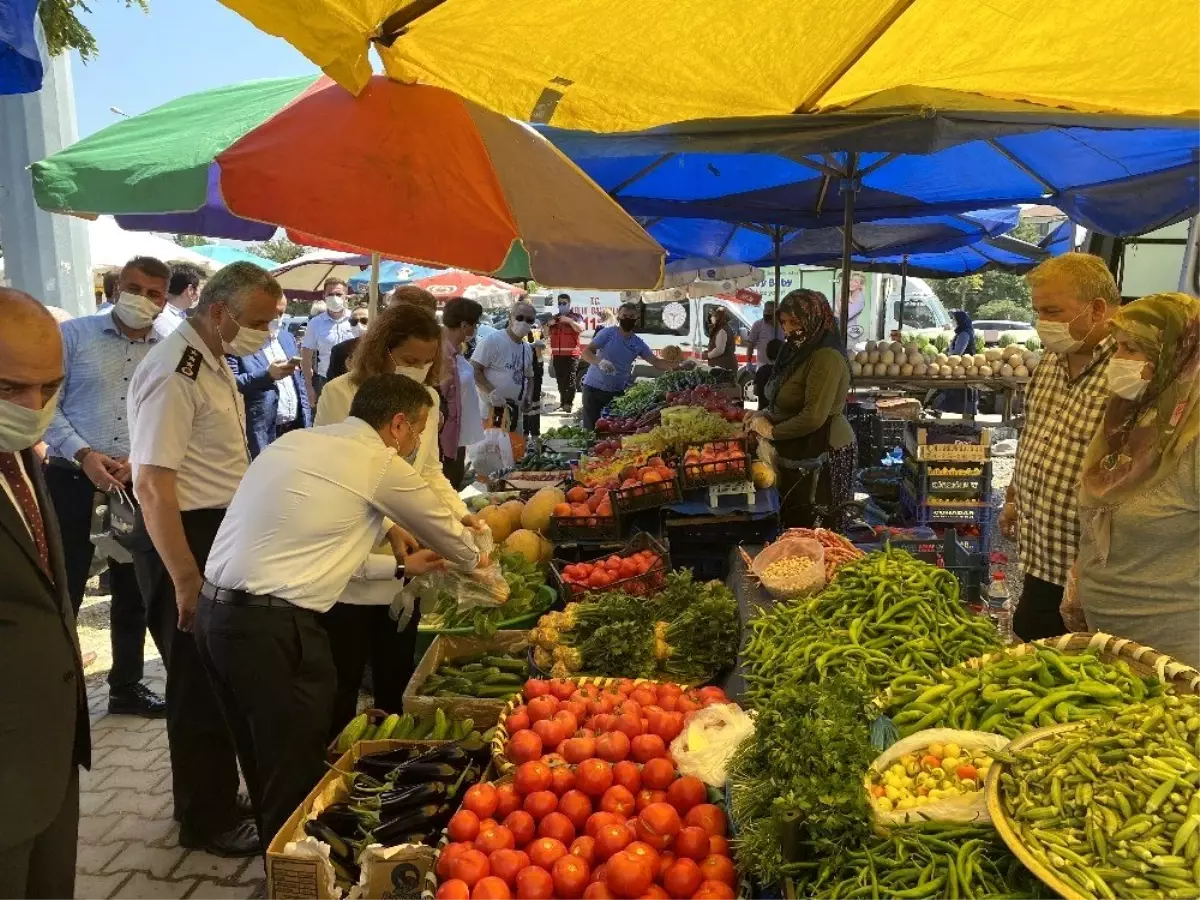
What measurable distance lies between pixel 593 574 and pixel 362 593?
1280 mm

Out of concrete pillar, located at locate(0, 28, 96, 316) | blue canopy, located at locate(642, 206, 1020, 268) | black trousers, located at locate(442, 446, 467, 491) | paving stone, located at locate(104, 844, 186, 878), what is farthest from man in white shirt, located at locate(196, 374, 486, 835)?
blue canopy, located at locate(642, 206, 1020, 268)

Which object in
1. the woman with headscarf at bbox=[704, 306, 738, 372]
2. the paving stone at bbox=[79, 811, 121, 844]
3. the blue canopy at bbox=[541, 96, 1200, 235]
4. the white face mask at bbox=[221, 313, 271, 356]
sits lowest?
the paving stone at bbox=[79, 811, 121, 844]

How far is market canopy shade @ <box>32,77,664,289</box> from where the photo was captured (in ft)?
11.7

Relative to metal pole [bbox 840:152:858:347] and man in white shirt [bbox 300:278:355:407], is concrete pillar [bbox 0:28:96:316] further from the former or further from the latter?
metal pole [bbox 840:152:858:347]

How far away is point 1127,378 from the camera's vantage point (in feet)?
10.1

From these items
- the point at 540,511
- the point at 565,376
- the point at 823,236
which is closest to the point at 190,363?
the point at 540,511

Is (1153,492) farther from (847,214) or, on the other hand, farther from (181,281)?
(181,281)

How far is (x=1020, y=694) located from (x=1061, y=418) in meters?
1.70

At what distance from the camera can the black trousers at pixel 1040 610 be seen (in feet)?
12.4

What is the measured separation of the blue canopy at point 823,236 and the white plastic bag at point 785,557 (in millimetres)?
6130

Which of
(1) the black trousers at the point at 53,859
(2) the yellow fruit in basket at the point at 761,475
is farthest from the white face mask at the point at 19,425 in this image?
(2) the yellow fruit in basket at the point at 761,475

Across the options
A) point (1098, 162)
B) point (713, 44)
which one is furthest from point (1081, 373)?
point (1098, 162)

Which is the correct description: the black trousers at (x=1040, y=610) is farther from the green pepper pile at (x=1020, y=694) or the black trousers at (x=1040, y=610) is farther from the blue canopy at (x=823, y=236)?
the blue canopy at (x=823, y=236)

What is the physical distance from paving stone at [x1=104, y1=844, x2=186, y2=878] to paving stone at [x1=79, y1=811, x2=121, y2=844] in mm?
169
